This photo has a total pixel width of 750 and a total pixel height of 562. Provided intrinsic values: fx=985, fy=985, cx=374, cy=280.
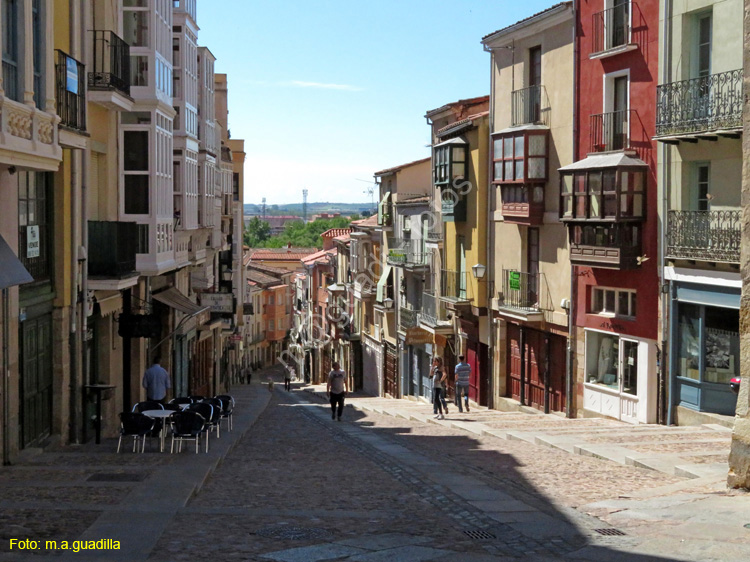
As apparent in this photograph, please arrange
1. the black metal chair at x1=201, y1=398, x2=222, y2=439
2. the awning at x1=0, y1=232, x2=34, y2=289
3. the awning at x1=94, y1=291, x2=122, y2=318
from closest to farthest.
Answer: the awning at x1=0, y1=232, x2=34, y2=289 < the black metal chair at x1=201, y1=398, x2=222, y2=439 < the awning at x1=94, y1=291, x2=122, y2=318

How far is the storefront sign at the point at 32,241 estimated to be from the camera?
15529 mm

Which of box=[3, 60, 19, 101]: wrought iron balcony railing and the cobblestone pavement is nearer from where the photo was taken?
the cobblestone pavement

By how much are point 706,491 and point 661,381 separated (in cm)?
950

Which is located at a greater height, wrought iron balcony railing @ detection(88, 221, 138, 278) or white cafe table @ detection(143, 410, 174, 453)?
wrought iron balcony railing @ detection(88, 221, 138, 278)

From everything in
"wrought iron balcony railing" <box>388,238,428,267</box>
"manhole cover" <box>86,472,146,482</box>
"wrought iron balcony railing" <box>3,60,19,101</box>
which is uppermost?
"wrought iron balcony railing" <box>3,60,19,101</box>

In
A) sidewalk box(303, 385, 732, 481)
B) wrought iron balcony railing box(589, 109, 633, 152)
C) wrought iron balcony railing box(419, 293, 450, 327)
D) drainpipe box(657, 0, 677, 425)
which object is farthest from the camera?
wrought iron balcony railing box(419, 293, 450, 327)

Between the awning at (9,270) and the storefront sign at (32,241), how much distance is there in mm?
2723

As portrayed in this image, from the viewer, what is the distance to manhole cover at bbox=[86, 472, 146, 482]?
40.8ft

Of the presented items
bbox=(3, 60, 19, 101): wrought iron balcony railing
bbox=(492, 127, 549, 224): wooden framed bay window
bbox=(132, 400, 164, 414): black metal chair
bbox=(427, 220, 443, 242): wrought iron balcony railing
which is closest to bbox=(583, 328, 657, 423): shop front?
Result: bbox=(492, 127, 549, 224): wooden framed bay window

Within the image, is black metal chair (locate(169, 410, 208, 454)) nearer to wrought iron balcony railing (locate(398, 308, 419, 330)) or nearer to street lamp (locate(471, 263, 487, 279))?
street lamp (locate(471, 263, 487, 279))

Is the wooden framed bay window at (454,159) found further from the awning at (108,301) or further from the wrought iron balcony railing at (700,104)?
the awning at (108,301)

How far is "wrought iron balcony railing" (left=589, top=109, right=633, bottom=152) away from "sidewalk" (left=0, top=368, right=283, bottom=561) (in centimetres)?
1203

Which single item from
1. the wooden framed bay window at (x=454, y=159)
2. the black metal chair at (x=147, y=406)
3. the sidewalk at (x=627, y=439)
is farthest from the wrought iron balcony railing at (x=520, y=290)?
the black metal chair at (x=147, y=406)

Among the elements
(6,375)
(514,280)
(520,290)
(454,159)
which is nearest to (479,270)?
(514,280)
